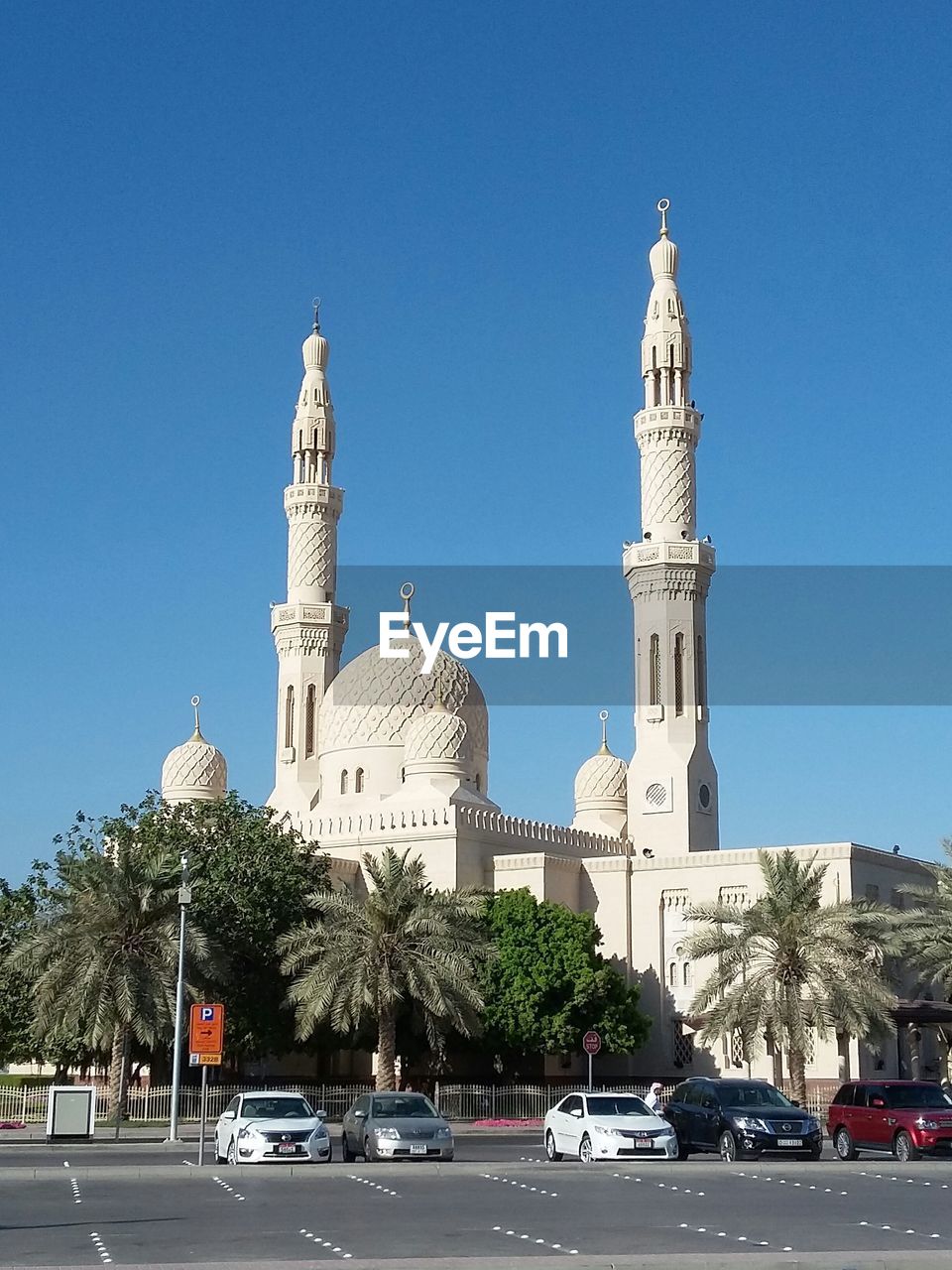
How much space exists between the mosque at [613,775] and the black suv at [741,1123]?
15.3 metres

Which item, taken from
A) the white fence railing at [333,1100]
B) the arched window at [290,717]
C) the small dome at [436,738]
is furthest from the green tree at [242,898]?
the arched window at [290,717]

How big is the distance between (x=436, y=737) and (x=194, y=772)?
10.8 meters

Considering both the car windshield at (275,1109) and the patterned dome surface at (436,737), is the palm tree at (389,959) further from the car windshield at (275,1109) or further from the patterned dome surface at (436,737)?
the car windshield at (275,1109)

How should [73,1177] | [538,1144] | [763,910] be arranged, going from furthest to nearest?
[763,910] < [538,1144] < [73,1177]

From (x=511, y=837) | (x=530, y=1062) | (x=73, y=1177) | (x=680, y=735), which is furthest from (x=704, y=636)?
(x=73, y=1177)

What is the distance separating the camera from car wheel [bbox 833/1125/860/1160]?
2603 cm

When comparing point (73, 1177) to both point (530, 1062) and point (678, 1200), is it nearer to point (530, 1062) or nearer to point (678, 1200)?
point (678, 1200)

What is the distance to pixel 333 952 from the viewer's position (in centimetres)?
3844

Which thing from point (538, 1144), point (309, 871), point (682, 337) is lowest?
point (538, 1144)

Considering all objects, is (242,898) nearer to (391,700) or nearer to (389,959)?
(389,959)

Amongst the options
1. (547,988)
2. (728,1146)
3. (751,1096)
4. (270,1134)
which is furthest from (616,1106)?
(547,988)

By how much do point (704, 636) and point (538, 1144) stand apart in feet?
75.4

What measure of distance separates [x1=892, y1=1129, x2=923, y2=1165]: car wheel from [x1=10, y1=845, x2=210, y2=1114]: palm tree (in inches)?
667

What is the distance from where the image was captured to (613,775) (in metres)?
56.5
